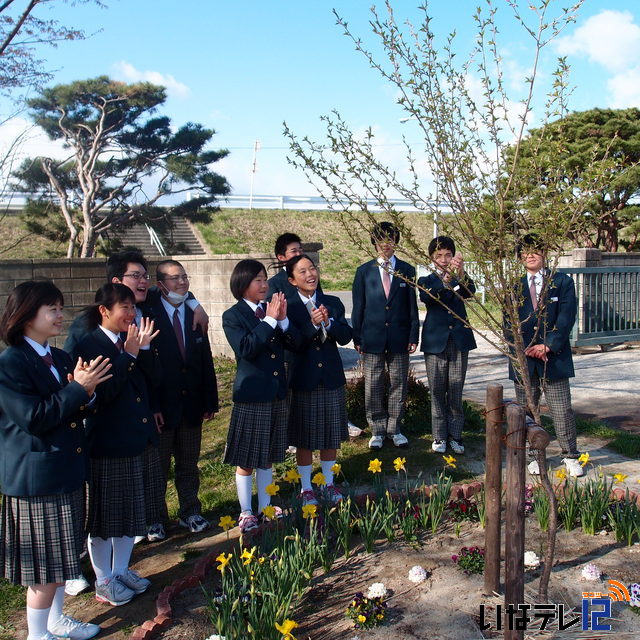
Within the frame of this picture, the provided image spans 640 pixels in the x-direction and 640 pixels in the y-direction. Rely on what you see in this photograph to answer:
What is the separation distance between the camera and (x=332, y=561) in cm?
351

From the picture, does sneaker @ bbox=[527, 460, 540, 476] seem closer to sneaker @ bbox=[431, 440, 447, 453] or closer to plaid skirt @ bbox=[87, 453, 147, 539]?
sneaker @ bbox=[431, 440, 447, 453]

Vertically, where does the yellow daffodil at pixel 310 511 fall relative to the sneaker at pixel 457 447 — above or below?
above

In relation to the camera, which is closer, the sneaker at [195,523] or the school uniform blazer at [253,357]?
the school uniform blazer at [253,357]

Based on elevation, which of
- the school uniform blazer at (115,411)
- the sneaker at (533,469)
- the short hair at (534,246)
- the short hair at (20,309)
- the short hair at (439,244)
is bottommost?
the sneaker at (533,469)

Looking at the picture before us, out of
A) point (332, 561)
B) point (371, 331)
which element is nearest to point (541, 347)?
point (371, 331)

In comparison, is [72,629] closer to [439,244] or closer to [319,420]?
[319,420]

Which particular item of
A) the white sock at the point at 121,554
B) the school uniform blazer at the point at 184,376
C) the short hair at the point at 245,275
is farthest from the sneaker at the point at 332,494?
the short hair at the point at 245,275

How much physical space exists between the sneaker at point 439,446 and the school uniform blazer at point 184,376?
1992 millimetres

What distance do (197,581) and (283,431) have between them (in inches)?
49.9

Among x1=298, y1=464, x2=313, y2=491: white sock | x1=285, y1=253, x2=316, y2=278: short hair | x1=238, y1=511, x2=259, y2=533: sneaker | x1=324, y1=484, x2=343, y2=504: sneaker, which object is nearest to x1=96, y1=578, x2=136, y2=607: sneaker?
x1=238, y1=511, x2=259, y2=533: sneaker

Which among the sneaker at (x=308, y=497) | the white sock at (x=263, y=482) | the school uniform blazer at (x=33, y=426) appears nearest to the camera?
the school uniform blazer at (x=33, y=426)

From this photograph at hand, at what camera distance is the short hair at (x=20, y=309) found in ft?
10.1

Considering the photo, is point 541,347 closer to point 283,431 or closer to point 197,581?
point 283,431

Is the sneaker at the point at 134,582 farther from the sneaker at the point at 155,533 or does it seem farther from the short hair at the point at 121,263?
the short hair at the point at 121,263
